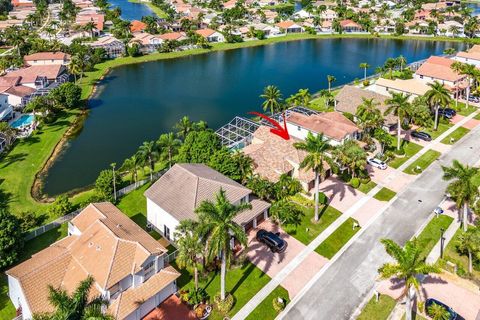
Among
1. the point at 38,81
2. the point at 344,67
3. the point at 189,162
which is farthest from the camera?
the point at 344,67

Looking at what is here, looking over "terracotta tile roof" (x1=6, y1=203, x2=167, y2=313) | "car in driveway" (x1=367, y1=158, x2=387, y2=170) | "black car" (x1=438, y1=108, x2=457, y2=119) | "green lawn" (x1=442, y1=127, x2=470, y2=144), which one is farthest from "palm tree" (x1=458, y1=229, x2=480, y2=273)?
"black car" (x1=438, y1=108, x2=457, y2=119)

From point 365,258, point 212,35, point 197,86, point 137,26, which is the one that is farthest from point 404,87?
point 137,26

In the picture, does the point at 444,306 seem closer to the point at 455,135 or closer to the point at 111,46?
the point at 455,135

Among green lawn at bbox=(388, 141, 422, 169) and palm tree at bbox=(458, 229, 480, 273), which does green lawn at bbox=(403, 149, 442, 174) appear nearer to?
green lawn at bbox=(388, 141, 422, 169)

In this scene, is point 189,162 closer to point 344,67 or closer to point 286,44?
point 344,67

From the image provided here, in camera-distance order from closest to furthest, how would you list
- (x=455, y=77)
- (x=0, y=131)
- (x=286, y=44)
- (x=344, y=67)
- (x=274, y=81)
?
1. (x=0, y=131)
2. (x=455, y=77)
3. (x=274, y=81)
4. (x=344, y=67)
5. (x=286, y=44)

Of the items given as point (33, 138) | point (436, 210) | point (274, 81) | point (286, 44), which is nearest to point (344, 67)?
point (274, 81)
